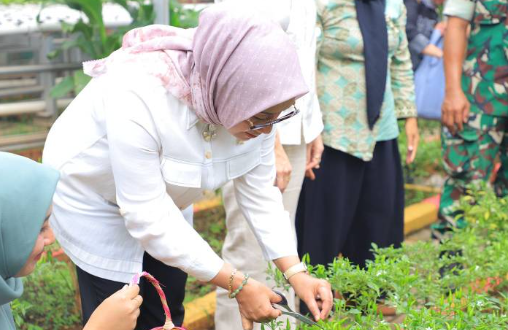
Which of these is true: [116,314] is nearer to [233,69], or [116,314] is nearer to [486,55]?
[233,69]

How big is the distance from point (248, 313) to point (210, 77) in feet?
2.33

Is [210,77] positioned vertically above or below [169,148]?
above

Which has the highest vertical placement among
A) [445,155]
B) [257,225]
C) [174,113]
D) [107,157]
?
[174,113]

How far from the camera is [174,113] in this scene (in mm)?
2094

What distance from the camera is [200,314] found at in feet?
12.1

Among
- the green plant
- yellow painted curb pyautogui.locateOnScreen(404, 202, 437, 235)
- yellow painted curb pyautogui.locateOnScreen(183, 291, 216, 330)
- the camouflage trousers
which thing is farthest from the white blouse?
yellow painted curb pyautogui.locateOnScreen(404, 202, 437, 235)

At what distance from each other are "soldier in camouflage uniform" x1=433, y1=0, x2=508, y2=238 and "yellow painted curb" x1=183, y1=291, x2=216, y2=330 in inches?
51.6

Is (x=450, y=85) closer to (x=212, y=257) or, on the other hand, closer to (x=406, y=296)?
(x=406, y=296)

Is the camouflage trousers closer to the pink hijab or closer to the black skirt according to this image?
the black skirt

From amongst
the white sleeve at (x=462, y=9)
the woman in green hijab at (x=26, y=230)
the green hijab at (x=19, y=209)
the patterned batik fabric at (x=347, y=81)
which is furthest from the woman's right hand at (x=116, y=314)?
the white sleeve at (x=462, y=9)

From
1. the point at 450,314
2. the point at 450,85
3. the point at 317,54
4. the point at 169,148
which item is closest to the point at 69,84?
the point at 317,54

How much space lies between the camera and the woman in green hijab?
69.7 inches

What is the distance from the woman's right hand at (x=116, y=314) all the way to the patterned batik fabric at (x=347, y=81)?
1655 mm

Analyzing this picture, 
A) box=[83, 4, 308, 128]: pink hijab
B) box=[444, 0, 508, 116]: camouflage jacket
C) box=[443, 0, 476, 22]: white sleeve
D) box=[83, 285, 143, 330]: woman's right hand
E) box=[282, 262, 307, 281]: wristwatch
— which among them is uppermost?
box=[83, 4, 308, 128]: pink hijab
